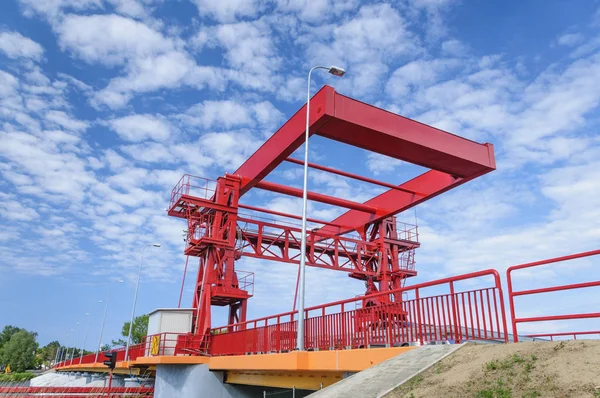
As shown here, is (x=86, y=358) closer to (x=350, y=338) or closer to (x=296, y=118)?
(x=296, y=118)

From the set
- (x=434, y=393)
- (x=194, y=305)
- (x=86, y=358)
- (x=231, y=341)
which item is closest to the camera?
(x=434, y=393)

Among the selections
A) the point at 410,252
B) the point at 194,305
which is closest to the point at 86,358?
the point at 194,305

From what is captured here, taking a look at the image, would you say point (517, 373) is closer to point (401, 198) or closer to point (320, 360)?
point (320, 360)

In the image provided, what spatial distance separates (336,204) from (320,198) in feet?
3.64

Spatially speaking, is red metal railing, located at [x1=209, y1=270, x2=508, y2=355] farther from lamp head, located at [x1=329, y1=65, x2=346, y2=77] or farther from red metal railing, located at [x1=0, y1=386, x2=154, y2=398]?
red metal railing, located at [x1=0, y1=386, x2=154, y2=398]

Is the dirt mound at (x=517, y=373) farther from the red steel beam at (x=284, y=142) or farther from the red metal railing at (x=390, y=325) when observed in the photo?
the red steel beam at (x=284, y=142)

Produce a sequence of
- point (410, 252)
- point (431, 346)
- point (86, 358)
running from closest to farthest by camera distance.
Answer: point (431, 346) < point (410, 252) < point (86, 358)

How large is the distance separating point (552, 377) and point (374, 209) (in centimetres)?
2158

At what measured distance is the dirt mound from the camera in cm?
528

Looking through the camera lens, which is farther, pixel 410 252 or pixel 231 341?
pixel 410 252

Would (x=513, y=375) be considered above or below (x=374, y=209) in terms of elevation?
below

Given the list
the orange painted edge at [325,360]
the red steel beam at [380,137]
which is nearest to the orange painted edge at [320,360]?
the orange painted edge at [325,360]

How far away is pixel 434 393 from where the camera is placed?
5.89 metres

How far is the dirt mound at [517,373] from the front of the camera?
17.3 ft
